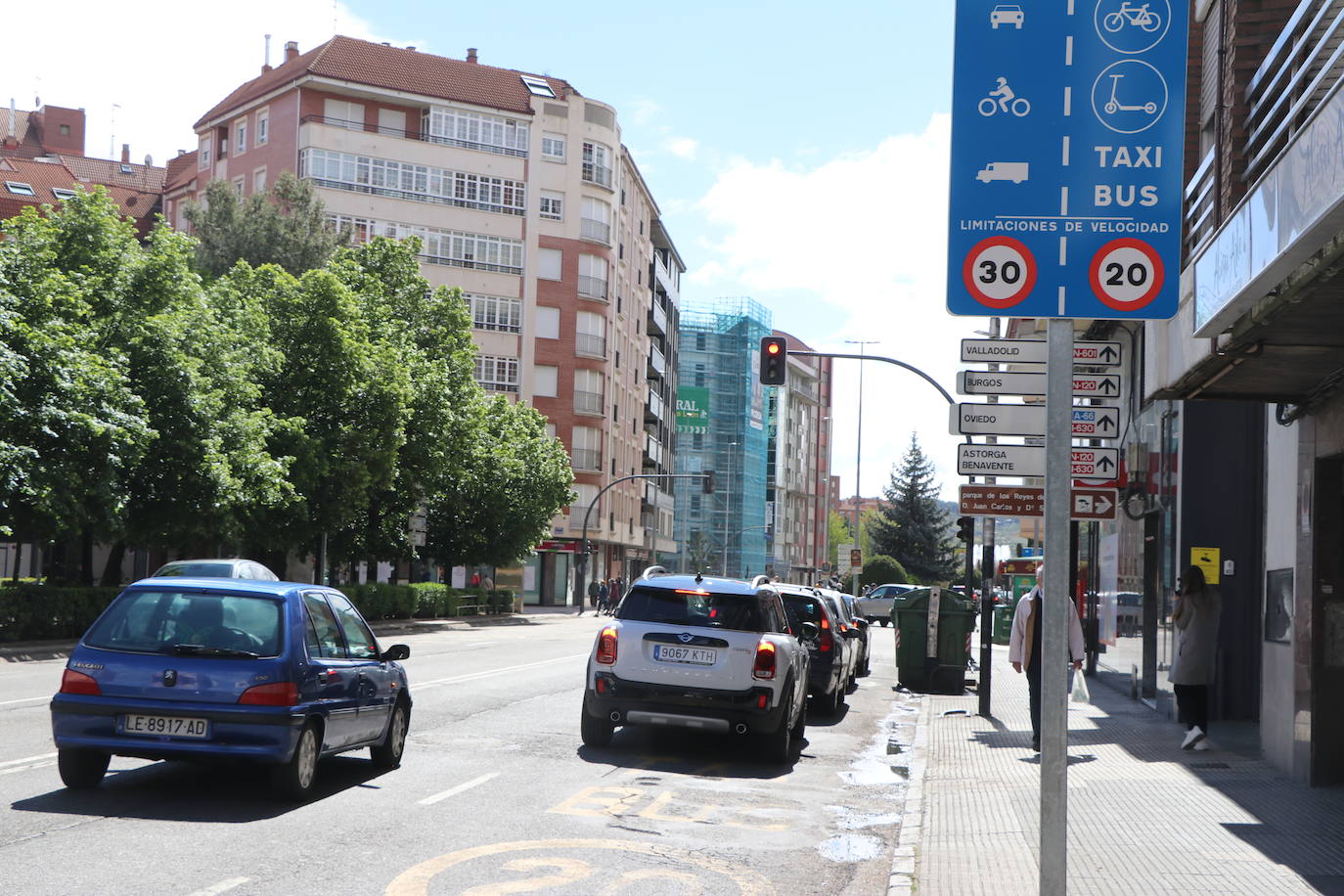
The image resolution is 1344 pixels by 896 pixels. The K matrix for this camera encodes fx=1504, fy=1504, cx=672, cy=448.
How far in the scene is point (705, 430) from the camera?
123m

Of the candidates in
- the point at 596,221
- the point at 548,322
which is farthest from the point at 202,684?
the point at 596,221

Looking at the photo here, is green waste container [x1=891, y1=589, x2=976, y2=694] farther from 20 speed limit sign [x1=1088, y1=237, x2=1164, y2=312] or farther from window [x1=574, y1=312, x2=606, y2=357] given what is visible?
window [x1=574, y1=312, x2=606, y2=357]

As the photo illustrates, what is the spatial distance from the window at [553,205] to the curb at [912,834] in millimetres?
66615

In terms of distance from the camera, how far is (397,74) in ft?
251

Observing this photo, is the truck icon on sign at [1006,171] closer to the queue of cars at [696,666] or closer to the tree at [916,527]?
the queue of cars at [696,666]

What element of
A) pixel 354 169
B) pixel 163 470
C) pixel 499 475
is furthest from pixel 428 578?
pixel 163 470

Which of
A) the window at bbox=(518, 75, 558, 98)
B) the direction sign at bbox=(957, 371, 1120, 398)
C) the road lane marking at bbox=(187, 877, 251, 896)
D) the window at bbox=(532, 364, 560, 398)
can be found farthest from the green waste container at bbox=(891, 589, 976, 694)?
the window at bbox=(518, 75, 558, 98)

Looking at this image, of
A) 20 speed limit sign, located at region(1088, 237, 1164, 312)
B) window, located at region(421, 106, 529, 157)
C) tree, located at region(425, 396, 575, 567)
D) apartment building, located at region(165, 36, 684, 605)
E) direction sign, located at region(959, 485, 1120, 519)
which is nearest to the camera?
20 speed limit sign, located at region(1088, 237, 1164, 312)

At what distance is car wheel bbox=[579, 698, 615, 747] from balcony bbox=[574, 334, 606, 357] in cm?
6722

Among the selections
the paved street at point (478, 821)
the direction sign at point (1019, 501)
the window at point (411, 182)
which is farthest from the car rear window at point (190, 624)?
the window at point (411, 182)

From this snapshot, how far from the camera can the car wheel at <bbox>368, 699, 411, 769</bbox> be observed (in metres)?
11.8

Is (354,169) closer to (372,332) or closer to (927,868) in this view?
(372,332)

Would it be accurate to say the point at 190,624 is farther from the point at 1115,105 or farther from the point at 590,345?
the point at 590,345

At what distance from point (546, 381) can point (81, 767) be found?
70883mm
